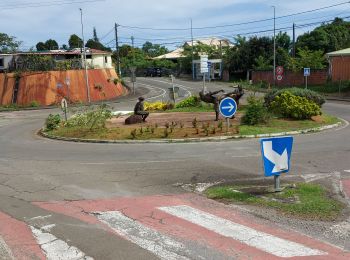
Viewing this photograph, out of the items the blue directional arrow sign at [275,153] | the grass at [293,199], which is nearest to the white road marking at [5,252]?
the grass at [293,199]

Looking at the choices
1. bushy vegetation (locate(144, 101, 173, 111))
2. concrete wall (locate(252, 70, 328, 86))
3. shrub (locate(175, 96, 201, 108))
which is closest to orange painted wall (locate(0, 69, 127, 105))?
bushy vegetation (locate(144, 101, 173, 111))

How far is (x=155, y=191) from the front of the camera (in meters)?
10.2

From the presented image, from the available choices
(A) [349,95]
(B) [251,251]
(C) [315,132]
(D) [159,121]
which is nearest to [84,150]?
(D) [159,121]

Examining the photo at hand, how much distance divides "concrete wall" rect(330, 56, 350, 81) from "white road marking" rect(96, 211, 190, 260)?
41.7 m

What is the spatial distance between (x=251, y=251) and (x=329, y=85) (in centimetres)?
4388

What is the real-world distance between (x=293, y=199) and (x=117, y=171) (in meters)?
5.23

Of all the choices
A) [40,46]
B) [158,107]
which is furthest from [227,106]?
[40,46]

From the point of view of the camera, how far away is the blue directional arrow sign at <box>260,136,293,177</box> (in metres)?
9.03

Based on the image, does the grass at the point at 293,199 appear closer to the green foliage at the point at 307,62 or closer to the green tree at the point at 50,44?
the green foliage at the point at 307,62

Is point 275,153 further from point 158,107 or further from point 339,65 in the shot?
point 339,65

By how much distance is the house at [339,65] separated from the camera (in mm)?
46906

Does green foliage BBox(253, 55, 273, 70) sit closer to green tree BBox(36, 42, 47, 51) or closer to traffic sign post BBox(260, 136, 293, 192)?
green tree BBox(36, 42, 47, 51)

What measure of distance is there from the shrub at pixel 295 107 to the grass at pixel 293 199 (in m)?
12.7

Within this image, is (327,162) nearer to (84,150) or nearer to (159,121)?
(84,150)
